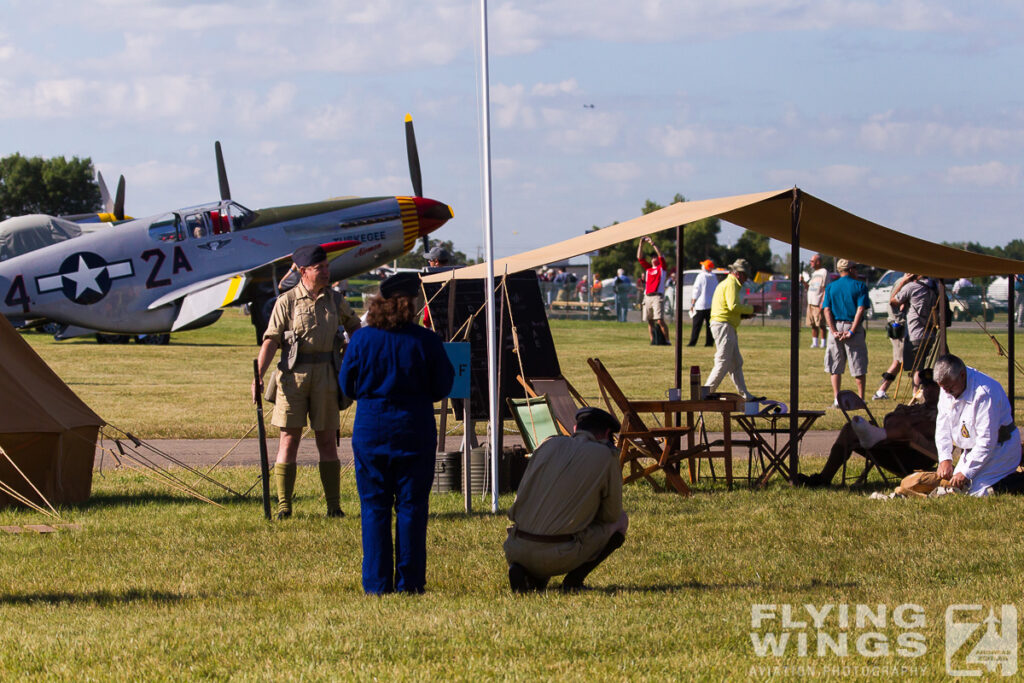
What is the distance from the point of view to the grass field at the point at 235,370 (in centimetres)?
1446

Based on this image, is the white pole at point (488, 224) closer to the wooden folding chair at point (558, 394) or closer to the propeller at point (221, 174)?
the wooden folding chair at point (558, 394)

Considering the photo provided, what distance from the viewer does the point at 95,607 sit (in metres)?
5.84

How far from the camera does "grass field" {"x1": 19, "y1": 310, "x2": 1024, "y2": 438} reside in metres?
14.5

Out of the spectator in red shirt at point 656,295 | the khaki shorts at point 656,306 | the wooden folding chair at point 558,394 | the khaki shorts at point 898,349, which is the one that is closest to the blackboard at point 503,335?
the wooden folding chair at point 558,394

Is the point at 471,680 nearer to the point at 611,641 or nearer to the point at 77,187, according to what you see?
the point at 611,641

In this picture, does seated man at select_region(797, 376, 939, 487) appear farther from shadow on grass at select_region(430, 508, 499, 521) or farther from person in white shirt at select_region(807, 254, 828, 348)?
person in white shirt at select_region(807, 254, 828, 348)

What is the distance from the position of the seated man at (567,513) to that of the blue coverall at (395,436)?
0.50 m

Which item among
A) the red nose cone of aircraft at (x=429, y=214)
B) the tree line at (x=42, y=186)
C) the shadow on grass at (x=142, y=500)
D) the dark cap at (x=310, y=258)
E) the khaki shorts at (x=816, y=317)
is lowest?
the shadow on grass at (x=142, y=500)

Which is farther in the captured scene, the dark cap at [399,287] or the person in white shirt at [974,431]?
the person in white shirt at [974,431]

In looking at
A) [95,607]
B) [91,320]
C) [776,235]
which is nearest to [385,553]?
[95,607]

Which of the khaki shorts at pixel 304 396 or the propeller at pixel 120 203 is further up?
the propeller at pixel 120 203

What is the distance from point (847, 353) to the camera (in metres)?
14.9

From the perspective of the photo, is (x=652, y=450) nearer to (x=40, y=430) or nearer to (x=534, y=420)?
(x=534, y=420)

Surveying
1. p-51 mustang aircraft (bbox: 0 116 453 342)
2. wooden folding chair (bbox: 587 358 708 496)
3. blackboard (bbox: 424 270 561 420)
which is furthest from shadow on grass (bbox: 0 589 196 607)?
p-51 mustang aircraft (bbox: 0 116 453 342)
